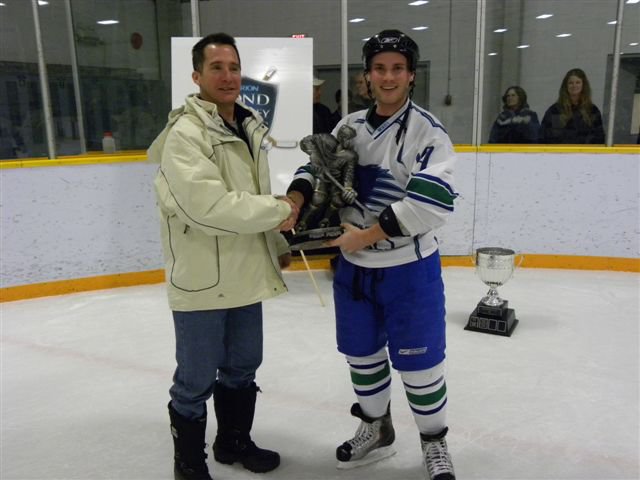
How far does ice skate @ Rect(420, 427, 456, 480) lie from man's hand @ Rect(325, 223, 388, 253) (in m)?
0.61

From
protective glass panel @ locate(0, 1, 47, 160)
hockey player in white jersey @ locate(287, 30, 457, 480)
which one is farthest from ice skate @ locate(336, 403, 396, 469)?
protective glass panel @ locate(0, 1, 47, 160)

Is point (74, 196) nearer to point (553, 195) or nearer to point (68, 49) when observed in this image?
point (68, 49)

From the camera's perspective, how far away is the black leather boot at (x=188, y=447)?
1.50m

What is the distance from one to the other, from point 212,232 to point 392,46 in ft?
2.04

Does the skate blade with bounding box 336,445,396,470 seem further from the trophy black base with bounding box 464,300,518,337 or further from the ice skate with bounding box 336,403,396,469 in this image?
the trophy black base with bounding box 464,300,518,337

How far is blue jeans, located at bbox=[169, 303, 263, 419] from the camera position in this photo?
1.42m

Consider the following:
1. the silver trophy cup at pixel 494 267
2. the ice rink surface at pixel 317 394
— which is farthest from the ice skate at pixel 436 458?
the silver trophy cup at pixel 494 267

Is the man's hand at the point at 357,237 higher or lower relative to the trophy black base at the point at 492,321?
higher

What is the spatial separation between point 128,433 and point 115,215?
2026 millimetres

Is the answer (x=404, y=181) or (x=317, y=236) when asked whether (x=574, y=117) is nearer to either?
(x=404, y=181)

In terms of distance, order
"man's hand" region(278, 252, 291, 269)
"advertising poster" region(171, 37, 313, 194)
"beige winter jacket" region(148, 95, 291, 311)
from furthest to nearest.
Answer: "advertising poster" region(171, 37, 313, 194)
"man's hand" region(278, 252, 291, 269)
"beige winter jacket" region(148, 95, 291, 311)

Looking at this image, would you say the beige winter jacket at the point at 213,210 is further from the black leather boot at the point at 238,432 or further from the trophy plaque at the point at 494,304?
the trophy plaque at the point at 494,304

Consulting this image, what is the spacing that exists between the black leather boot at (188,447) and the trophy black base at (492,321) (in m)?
1.66

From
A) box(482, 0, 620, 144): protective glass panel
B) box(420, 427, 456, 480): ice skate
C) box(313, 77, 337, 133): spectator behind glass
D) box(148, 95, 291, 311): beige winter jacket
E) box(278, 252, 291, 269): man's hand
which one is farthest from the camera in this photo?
box(482, 0, 620, 144): protective glass panel
